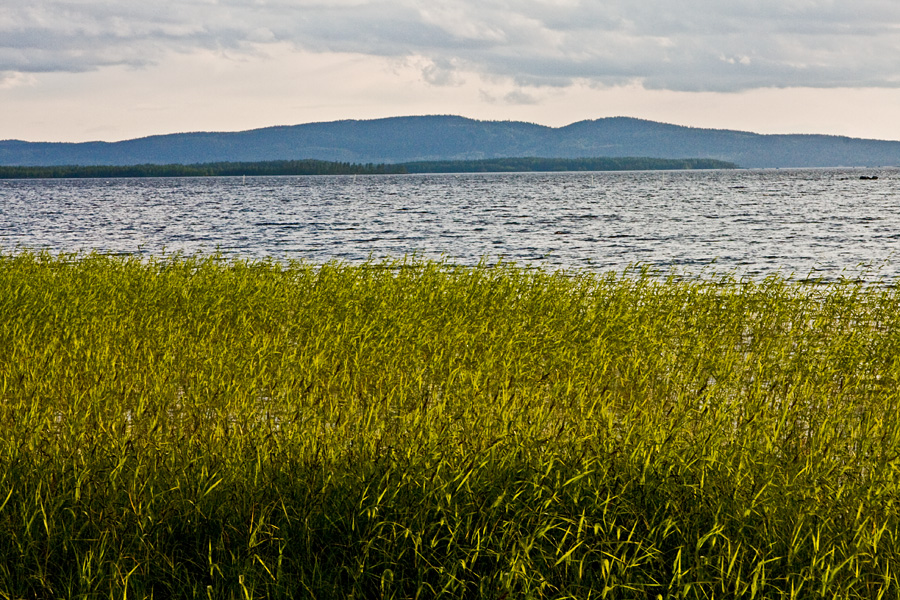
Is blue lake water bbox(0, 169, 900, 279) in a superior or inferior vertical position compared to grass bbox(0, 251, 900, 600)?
inferior

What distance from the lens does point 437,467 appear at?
596 centimetres

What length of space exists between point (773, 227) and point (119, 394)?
4452cm

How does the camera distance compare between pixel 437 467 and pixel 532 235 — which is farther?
pixel 532 235

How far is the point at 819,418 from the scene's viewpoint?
8.36 meters

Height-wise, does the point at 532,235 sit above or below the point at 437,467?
below

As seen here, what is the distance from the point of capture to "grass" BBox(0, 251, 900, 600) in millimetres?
5039

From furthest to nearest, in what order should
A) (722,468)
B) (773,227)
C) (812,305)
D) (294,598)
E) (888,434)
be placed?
1. (773,227)
2. (812,305)
3. (888,434)
4. (722,468)
5. (294,598)

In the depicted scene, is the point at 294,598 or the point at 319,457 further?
the point at 319,457

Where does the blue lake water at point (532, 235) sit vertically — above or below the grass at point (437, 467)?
below

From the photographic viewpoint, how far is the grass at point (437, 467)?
5039 millimetres

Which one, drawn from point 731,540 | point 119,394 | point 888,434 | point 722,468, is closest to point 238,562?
point 731,540

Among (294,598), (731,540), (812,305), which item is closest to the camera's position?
(294,598)

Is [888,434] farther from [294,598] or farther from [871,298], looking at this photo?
[871,298]

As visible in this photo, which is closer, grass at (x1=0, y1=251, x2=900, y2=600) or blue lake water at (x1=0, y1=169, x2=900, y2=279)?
grass at (x1=0, y1=251, x2=900, y2=600)
